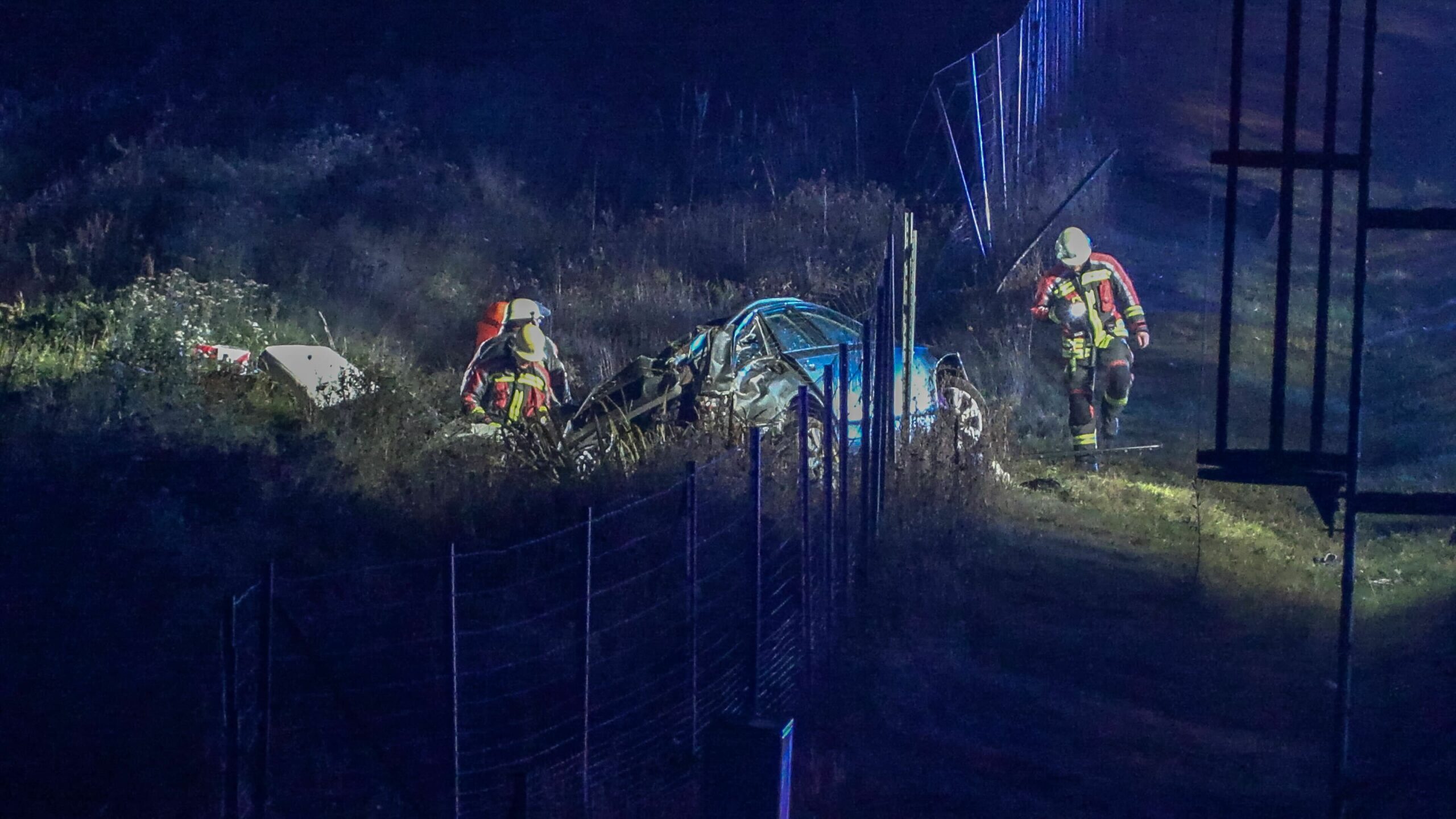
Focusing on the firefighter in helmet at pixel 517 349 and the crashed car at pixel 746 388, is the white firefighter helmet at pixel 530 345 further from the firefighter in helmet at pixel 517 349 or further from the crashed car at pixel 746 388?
the crashed car at pixel 746 388

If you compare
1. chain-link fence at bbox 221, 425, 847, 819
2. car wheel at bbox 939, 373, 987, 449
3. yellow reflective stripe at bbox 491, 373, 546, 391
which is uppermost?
yellow reflective stripe at bbox 491, 373, 546, 391

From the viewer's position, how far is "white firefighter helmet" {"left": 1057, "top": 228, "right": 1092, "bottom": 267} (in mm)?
11523

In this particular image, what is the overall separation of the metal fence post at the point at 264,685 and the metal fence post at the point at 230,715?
0.25 ft

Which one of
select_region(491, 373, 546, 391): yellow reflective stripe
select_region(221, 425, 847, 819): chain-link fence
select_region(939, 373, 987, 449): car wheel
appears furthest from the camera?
select_region(491, 373, 546, 391): yellow reflective stripe

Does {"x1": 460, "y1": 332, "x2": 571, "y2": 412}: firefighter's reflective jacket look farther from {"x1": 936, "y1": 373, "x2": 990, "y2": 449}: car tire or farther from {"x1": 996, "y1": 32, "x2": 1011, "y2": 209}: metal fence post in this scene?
{"x1": 996, "y1": 32, "x2": 1011, "y2": 209}: metal fence post

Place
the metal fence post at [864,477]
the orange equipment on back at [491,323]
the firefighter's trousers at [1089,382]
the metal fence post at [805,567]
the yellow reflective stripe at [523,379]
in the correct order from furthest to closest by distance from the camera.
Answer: the orange equipment on back at [491,323]
the firefighter's trousers at [1089,382]
the yellow reflective stripe at [523,379]
the metal fence post at [864,477]
the metal fence post at [805,567]

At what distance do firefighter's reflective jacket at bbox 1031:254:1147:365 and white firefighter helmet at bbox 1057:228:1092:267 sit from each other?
5 centimetres

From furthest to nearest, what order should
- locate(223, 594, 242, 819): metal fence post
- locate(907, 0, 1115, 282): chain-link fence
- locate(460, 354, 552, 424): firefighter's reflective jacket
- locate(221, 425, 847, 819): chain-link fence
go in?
locate(907, 0, 1115, 282): chain-link fence < locate(460, 354, 552, 424): firefighter's reflective jacket < locate(221, 425, 847, 819): chain-link fence < locate(223, 594, 242, 819): metal fence post

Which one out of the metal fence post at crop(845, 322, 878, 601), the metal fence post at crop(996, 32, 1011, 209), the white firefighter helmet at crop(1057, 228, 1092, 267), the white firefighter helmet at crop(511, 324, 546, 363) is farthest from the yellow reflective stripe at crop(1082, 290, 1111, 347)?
the metal fence post at crop(845, 322, 878, 601)

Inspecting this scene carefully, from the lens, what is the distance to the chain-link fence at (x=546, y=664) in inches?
205

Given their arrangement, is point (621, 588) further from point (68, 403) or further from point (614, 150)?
point (614, 150)

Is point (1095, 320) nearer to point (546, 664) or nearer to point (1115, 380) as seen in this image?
point (1115, 380)

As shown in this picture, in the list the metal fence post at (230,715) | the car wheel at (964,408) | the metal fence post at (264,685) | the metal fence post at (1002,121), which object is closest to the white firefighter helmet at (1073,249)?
the car wheel at (964,408)

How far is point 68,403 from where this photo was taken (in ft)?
29.6
